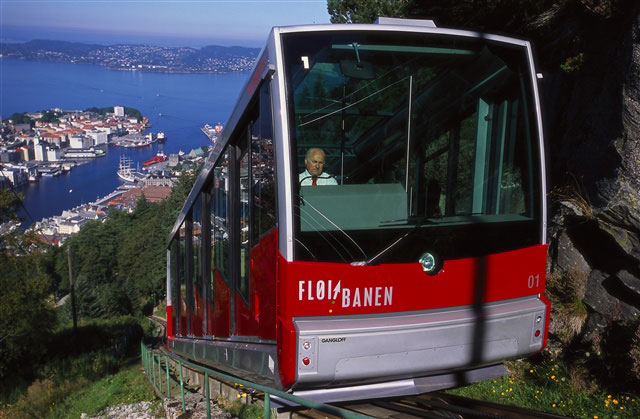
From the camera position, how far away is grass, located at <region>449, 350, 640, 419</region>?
540 centimetres

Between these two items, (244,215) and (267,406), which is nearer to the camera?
(267,406)

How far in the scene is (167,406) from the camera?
7.21 m

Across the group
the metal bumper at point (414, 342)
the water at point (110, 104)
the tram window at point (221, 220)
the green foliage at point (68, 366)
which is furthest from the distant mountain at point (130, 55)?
the metal bumper at point (414, 342)

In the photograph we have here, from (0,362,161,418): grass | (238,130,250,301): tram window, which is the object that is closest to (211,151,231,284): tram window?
(238,130,250,301): tram window

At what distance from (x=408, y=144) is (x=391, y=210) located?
1.78 feet

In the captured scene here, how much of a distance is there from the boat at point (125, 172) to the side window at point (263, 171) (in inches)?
3647

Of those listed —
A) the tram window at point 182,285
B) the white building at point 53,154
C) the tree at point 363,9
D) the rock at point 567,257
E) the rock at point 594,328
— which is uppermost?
the tree at point 363,9

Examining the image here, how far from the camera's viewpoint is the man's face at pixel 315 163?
4.00 metres

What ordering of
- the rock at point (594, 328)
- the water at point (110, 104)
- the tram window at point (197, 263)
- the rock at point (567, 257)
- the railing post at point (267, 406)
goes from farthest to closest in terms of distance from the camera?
1. the water at point (110, 104)
2. the tram window at point (197, 263)
3. the rock at point (567, 257)
4. the rock at point (594, 328)
5. the railing post at point (267, 406)

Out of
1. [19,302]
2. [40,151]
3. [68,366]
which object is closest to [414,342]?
[68,366]

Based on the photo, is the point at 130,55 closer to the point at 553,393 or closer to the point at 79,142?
the point at 79,142

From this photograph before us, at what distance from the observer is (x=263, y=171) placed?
14.2 feet

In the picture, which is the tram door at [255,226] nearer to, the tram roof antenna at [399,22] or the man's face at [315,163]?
the man's face at [315,163]

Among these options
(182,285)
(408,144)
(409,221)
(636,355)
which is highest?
(408,144)
